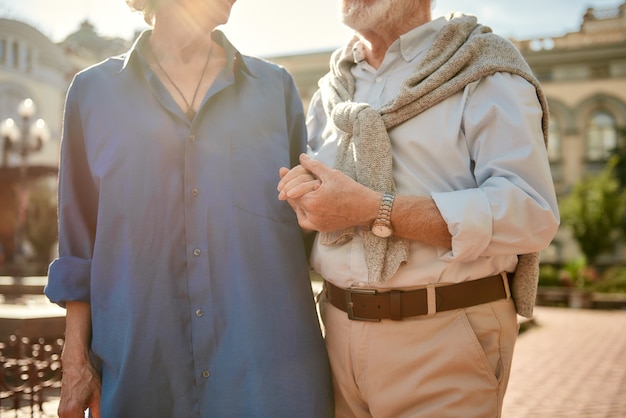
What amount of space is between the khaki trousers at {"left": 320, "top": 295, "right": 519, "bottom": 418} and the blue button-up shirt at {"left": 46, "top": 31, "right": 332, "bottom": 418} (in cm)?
19

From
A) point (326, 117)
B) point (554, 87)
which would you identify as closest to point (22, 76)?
point (554, 87)

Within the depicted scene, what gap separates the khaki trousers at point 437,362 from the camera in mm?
2020

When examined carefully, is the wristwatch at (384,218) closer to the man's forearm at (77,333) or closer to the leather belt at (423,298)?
the leather belt at (423,298)

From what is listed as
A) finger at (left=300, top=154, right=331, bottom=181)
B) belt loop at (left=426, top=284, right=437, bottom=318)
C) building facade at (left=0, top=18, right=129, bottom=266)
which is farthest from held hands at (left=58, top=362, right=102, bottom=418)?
building facade at (left=0, top=18, right=129, bottom=266)

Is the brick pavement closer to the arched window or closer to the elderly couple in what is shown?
the elderly couple

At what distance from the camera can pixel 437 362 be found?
2031 mm

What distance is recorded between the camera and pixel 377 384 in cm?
212

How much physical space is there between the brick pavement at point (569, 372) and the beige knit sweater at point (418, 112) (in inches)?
190

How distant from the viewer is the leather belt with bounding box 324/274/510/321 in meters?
2.05

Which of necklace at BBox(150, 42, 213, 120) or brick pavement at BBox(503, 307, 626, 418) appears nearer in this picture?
necklace at BBox(150, 42, 213, 120)

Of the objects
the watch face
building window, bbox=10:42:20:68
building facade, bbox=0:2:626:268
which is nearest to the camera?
the watch face

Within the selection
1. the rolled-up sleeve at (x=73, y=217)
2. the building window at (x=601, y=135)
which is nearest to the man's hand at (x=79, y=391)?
the rolled-up sleeve at (x=73, y=217)

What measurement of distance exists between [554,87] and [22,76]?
25.4 m

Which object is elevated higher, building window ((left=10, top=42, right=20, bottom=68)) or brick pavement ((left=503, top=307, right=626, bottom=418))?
building window ((left=10, top=42, right=20, bottom=68))
